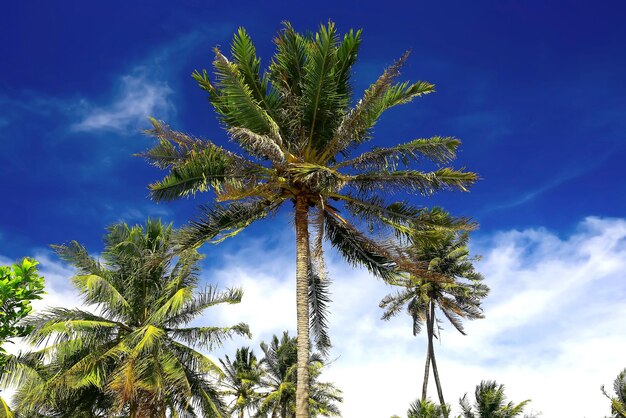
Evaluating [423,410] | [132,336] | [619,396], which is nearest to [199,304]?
[132,336]

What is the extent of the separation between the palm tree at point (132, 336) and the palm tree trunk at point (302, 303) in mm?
4687

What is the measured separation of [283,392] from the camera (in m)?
36.9

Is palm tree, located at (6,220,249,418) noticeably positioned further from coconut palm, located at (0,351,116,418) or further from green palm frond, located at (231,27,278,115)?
green palm frond, located at (231,27,278,115)

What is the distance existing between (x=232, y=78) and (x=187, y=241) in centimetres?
429

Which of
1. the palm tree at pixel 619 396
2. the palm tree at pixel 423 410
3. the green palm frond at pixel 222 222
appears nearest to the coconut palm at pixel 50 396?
the green palm frond at pixel 222 222

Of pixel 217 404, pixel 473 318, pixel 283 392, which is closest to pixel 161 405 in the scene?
pixel 217 404

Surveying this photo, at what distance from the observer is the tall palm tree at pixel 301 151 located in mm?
12336

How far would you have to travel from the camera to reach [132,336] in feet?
57.7

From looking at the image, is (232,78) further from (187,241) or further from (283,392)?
(283,392)

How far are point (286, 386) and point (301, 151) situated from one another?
88.7 ft

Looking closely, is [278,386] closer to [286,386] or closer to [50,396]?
[286,386]

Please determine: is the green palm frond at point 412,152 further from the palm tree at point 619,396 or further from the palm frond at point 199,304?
the palm tree at point 619,396

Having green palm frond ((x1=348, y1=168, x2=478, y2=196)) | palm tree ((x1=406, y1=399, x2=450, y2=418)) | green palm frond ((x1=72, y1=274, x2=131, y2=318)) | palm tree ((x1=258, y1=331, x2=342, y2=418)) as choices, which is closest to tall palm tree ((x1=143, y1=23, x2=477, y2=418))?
green palm frond ((x1=348, y1=168, x2=478, y2=196))

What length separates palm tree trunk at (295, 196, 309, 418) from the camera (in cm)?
1122
